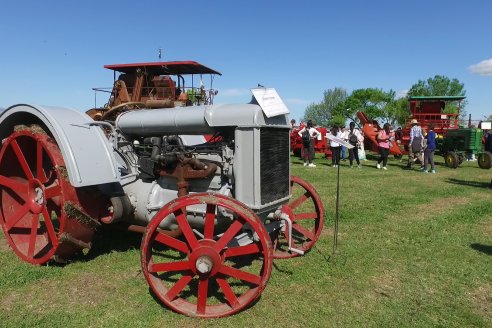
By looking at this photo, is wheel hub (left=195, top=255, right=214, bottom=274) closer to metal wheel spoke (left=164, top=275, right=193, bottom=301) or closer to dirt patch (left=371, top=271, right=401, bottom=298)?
metal wheel spoke (left=164, top=275, right=193, bottom=301)

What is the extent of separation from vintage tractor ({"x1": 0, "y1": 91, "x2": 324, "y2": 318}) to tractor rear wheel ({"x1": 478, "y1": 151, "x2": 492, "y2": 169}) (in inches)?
419

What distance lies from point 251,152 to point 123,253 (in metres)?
1.93

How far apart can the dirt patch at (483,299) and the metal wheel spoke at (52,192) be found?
11.6ft

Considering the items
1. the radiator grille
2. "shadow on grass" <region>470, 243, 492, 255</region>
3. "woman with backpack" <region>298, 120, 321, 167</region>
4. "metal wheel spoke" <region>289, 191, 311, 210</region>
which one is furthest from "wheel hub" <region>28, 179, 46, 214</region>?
"woman with backpack" <region>298, 120, 321, 167</region>

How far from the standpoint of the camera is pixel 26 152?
4102 millimetres

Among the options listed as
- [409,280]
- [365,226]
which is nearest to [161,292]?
[409,280]

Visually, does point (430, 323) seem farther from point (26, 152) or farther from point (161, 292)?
point (26, 152)

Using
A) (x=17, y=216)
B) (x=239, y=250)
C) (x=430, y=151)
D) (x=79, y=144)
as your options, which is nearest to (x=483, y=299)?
(x=239, y=250)

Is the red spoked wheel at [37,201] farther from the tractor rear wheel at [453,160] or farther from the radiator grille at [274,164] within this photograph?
the tractor rear wheel at [453,160]

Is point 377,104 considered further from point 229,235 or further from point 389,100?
point 229,235

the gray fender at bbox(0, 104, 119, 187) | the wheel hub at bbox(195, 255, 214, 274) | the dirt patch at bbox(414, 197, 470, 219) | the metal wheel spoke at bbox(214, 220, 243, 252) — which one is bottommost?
the dirt patch at bbox(414, 197, 470, 219)

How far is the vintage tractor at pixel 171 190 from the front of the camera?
112 inches

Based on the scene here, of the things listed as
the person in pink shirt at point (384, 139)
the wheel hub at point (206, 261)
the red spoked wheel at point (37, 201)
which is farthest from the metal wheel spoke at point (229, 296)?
the person in pink shirt at point (384, 139)

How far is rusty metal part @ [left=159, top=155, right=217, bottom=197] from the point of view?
134 inches
